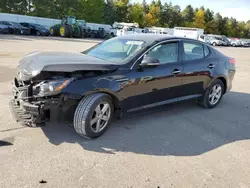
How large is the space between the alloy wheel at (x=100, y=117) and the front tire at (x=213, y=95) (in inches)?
103

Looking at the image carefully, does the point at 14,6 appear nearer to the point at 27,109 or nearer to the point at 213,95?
the point at 213,95

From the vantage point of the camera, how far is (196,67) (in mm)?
5355

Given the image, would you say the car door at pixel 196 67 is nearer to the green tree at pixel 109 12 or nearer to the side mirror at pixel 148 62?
the side mirror at pixel 148 62

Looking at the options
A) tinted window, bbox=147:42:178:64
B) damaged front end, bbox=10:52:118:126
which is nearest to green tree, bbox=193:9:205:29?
tinted window, bbox=147:42:178:64

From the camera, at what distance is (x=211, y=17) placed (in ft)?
275

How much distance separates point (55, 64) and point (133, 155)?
1647 millimetres

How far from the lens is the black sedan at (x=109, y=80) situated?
3.62 meters

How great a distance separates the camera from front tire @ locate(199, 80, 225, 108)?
5.82 meters

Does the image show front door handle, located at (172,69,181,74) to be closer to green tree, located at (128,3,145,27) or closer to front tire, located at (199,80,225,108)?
front tire, located at (199,80,225,108)

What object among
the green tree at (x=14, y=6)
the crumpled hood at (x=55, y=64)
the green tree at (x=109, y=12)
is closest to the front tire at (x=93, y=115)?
the crumpled hood at (x=55, y=64)

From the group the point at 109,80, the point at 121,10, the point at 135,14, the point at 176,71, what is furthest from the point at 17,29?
the point at 135,14

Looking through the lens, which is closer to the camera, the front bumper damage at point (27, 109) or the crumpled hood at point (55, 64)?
the front bumper damage at point (27, 109)

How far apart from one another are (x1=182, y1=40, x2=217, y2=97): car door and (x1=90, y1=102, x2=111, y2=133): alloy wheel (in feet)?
5.97

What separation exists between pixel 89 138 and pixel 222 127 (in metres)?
2.57
